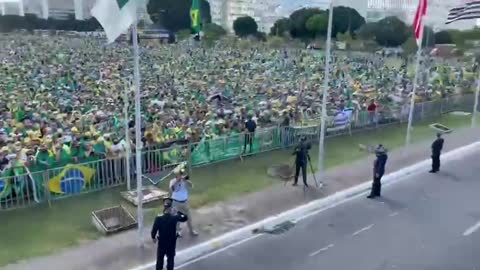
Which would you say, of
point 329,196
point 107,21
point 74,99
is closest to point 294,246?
point 329,196

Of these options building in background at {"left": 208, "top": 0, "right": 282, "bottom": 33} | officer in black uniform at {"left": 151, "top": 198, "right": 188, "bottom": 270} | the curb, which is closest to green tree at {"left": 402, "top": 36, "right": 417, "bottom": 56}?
the curb

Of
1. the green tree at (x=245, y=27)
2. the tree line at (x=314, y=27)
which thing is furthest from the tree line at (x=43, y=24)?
the green tree at (x=245, y=27)

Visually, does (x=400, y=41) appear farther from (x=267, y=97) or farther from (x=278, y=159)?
(x=278, y=159)

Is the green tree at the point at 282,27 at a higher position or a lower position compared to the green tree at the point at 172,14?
lower

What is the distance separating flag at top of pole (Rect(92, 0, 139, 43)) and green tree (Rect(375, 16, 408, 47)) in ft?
190

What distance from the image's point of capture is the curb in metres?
10.2

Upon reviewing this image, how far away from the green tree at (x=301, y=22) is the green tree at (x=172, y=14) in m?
19.6

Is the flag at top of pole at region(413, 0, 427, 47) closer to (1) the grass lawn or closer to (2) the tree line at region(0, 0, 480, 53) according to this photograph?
(1) the grass lawn

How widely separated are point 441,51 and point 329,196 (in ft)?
162

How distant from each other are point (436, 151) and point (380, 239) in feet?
20.3

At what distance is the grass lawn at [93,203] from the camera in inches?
413

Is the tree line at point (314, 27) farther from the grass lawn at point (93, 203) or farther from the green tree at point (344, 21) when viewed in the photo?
the grass lawn at point (93, 203)

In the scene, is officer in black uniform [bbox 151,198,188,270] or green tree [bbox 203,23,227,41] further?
green tree [bbox 203,23,227,41]

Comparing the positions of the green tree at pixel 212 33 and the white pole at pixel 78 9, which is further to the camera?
the white pole at pixel 78 9
